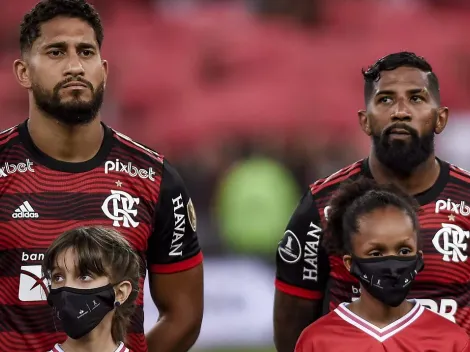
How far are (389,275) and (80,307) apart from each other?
0.99 metres

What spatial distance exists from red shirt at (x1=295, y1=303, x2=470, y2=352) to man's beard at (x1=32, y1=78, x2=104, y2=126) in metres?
1.05

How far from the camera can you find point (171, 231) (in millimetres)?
4215

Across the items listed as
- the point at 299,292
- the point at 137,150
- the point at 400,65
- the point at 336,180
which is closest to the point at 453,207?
the point at 336,180

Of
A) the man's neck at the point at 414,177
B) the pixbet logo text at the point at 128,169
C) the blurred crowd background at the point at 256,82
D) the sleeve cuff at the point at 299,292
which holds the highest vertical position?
the blurred crowd background at the point at 256,82

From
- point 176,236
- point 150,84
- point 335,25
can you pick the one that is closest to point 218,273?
point 150,84

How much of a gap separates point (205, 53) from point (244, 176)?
286 cm

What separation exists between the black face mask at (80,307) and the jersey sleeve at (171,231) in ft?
1.81

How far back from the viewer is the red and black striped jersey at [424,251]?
4.24m

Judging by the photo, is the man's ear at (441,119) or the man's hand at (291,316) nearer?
the man's ear at (441,119)

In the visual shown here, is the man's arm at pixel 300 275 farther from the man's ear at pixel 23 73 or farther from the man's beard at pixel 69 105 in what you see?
the man's ear at pixel 23 73

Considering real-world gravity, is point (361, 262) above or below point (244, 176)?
below

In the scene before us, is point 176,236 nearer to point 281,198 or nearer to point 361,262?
point 361,262

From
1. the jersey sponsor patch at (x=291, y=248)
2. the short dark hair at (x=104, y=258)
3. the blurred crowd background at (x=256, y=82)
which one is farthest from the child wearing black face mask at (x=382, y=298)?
the blurred crowd background at (x=256, y=82)

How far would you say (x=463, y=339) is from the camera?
3885mm
